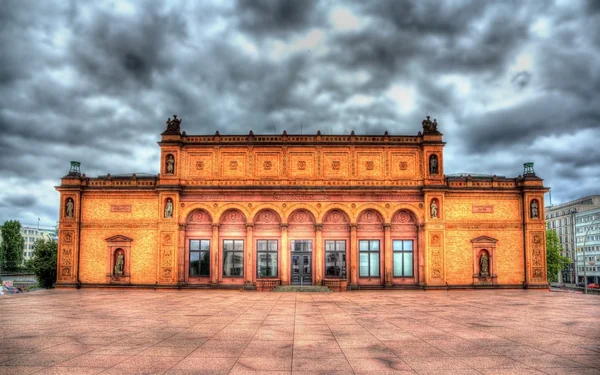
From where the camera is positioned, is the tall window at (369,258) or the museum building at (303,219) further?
the tall window at (369,258)

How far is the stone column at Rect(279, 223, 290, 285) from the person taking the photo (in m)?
42.9

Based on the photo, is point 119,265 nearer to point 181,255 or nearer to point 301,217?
point 181,255

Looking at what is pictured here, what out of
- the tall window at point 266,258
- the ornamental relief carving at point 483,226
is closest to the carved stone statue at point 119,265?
the tall window at point 266,258

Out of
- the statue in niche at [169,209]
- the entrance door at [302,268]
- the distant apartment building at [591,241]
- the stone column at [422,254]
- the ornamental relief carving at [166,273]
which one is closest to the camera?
the ornamental relief carving at [166,273]

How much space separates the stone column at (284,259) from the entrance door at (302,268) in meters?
0.68

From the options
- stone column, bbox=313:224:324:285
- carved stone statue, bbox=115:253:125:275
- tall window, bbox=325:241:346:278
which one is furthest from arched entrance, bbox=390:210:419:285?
carved stone statue, bbox=115:253:125:275

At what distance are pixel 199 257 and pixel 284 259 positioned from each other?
8.31 meters

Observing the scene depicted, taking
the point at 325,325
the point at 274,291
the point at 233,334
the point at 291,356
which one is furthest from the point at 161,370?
the point at 274,291

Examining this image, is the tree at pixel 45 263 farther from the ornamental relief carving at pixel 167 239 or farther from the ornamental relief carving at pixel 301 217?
the ornamental relief carving at pixel 301 217

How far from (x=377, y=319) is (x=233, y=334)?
7548 mm

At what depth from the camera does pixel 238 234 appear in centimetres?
4375

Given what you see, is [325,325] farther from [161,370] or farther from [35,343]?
[35,343]

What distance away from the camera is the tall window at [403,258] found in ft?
142

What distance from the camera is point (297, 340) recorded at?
51.7 ft
